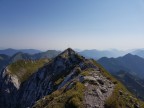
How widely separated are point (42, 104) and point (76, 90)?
9959mm

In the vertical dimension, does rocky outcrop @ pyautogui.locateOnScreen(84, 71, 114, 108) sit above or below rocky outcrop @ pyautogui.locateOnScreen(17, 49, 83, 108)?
above

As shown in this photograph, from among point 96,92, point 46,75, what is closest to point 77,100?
point 96,92

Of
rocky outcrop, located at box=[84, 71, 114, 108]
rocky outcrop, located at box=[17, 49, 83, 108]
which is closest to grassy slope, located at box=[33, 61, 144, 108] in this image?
rocky outcrop, located at box=[84, 71, 114, 108]

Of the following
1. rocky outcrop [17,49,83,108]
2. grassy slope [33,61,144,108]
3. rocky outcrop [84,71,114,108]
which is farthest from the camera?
rocky outcrop [17,49,83,108]

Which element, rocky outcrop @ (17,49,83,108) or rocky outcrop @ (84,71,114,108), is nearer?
rocky outcrop @ (84,71,114,108)

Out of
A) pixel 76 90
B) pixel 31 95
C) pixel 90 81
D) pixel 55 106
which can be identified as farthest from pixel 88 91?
pixel 31 95

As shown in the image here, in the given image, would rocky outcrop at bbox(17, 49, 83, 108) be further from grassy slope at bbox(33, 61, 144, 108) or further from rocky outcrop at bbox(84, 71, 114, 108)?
grassy slope at bbox(33, 61, 144, 108)

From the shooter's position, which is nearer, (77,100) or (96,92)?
(77,100)

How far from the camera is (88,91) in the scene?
56188 millimetres

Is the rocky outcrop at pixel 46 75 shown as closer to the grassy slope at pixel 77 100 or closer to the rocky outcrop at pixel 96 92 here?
the rocky outcrop at pixel 96 92

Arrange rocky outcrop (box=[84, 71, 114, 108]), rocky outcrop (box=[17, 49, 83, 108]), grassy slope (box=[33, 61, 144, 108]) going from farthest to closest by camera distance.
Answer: rocky outcrop (box=[17, 49, 83, 108]) < rocky outcrop (box=[84, 71, 114, 108]) < grassy slope (box=[33, 61, 144, 108])

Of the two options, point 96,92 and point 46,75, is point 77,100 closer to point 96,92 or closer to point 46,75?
point 96,92

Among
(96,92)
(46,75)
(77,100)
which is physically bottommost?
(46,75)

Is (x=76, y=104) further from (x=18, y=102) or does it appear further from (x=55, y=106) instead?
(x=18, y=102)
